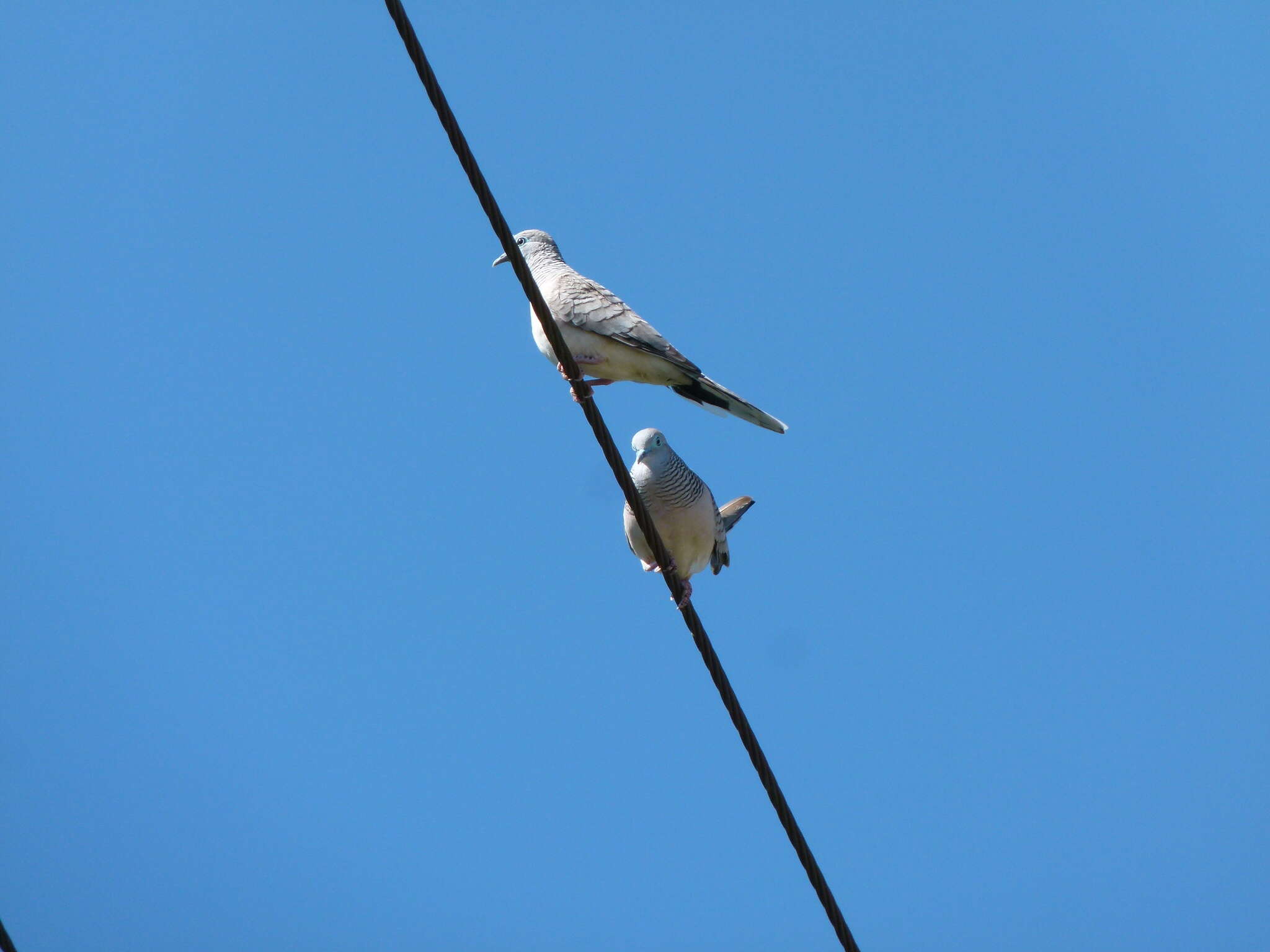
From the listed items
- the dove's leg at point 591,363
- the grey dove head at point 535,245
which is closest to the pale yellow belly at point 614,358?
the dove's leg at point 591,363

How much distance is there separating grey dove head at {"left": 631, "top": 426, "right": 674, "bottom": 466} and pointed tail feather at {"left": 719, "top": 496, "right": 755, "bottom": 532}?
2.42 ft

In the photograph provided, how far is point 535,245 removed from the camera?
731 cm

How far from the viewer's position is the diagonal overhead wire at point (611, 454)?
11.8ft

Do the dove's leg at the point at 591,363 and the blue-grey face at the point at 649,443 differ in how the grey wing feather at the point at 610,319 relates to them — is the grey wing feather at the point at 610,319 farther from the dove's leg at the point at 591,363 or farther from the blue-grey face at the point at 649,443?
the blue-grey face at the point at 649,443

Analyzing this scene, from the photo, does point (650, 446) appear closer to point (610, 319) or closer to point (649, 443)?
point (649, 443)

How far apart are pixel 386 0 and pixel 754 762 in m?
2.72

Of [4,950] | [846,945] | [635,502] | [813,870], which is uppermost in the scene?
[635,502]

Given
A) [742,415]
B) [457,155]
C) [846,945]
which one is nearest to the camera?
[457,155]

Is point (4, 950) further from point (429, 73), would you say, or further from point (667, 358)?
point (667, 358)

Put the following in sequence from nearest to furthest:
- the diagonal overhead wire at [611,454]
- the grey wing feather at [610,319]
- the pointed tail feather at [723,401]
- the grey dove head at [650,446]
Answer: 1. the diagonal overhead wire at [611,454]
2. the pointed tail feather at [723,401]
3. the grey wing feather at [610,319]
4. the grey dove head at [650,446]

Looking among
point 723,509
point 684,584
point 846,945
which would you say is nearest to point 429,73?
point 846,945

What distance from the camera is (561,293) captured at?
20.7ft

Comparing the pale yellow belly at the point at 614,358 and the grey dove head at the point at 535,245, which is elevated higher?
the grey dove head at the point at 535,245

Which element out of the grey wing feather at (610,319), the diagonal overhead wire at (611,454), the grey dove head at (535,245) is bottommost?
the diagonal overhead wire at (611,454)
